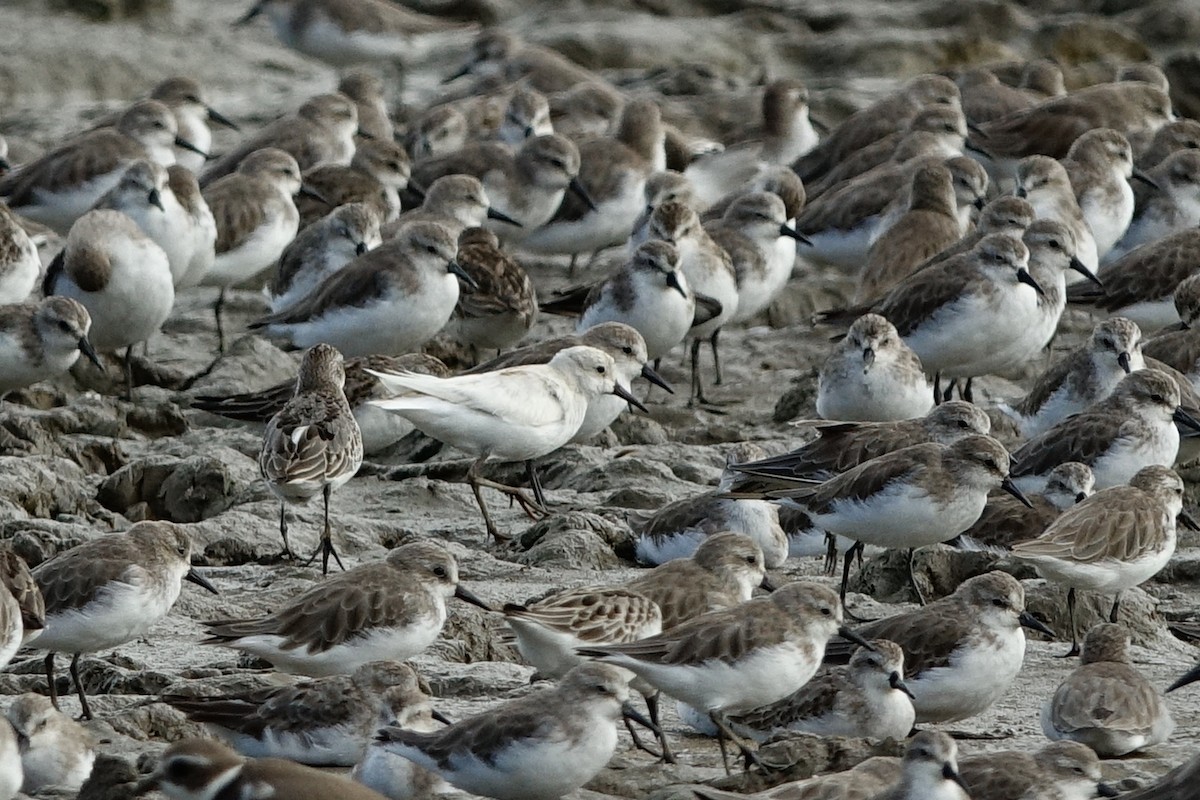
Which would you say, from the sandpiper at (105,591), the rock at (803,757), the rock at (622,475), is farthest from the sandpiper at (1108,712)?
the rock at (622,475)

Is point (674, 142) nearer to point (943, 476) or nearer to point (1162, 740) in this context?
point (943, 476)

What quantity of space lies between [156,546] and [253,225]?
7.64m

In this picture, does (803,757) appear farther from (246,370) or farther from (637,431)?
(246,370)

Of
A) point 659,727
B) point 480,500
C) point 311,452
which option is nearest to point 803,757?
point 659,727

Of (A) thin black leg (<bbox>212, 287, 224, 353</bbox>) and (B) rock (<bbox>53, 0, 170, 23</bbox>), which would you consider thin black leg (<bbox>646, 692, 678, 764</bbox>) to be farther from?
(B) rock (<bbox>53, 0, 170, 23</bbox>)

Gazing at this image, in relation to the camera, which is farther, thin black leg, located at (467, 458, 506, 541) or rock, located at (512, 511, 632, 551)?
thin black leg, located at (467, 458, 506, 541)

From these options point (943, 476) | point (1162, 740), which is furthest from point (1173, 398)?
point (1162, 740)

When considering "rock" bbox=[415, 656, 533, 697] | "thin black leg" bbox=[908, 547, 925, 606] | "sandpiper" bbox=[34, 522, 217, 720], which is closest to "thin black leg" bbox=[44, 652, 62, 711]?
"sandpiper" bbox=[34, 522, 217, 720]

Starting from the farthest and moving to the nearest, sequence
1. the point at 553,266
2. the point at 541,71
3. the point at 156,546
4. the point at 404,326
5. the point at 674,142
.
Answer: the point at 541,71, the point at 674,142, the point at 553,266, the point at 404,326, the point at 156,546

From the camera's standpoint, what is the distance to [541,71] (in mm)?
22984

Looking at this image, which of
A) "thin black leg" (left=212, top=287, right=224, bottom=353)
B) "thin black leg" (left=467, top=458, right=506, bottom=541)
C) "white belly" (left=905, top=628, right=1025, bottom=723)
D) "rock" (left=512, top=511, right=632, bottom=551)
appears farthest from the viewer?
"thin black leg" (left=212, top=287, right=224, bottom=353)

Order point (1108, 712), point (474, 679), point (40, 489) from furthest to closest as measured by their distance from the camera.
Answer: point (40, 489) → point (474, 679) → point (1108, 712)

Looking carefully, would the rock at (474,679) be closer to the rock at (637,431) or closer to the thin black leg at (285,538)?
the thin black leg at (285,538)

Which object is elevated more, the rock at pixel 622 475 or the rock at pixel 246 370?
the rock at pixel 622 475
